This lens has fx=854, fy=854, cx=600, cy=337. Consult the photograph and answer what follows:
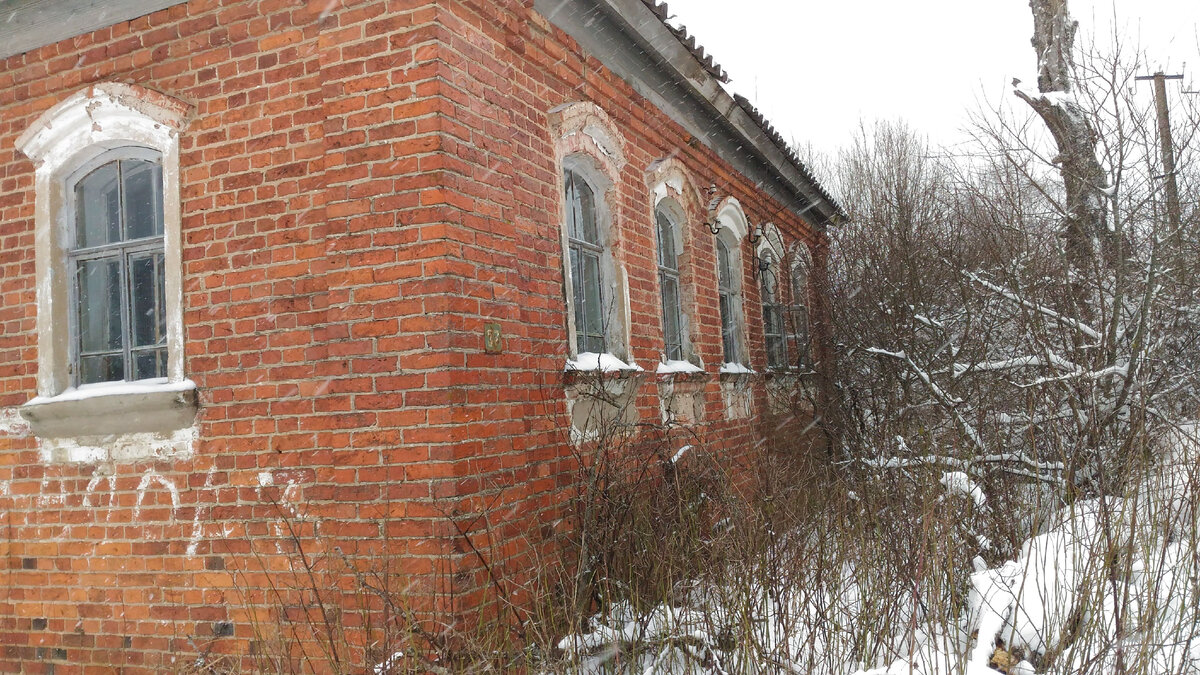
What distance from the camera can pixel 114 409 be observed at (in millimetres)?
4676

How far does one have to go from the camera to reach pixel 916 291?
8.78 meters

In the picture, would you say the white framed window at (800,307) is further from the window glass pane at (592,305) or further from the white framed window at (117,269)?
the white framed window at (117,269)

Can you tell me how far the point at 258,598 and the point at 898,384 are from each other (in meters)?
7.47

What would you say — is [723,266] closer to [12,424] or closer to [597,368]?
[597,368]

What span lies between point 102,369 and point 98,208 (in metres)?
0.96

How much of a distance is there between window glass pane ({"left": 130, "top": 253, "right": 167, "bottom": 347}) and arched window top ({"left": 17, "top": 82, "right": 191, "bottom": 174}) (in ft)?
2.18

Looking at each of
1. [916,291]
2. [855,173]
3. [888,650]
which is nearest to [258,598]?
[888,650]

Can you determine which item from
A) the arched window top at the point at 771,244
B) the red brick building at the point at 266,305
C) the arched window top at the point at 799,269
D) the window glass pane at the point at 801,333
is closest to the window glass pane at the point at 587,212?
the red brick building at the point at 266,305

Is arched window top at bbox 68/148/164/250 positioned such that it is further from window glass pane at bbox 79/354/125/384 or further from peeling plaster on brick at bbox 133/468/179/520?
peeling plaster on brick at bbox 133/468/179/520

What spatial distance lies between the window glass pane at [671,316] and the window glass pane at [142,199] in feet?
12.7

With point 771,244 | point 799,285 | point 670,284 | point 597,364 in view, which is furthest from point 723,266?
point 597,364

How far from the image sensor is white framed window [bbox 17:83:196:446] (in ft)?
15.3

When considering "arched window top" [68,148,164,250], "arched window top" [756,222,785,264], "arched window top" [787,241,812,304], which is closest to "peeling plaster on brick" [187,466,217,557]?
"arched window top" [68,148,164,250]

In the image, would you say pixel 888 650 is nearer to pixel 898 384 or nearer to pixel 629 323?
pixel 629 323
